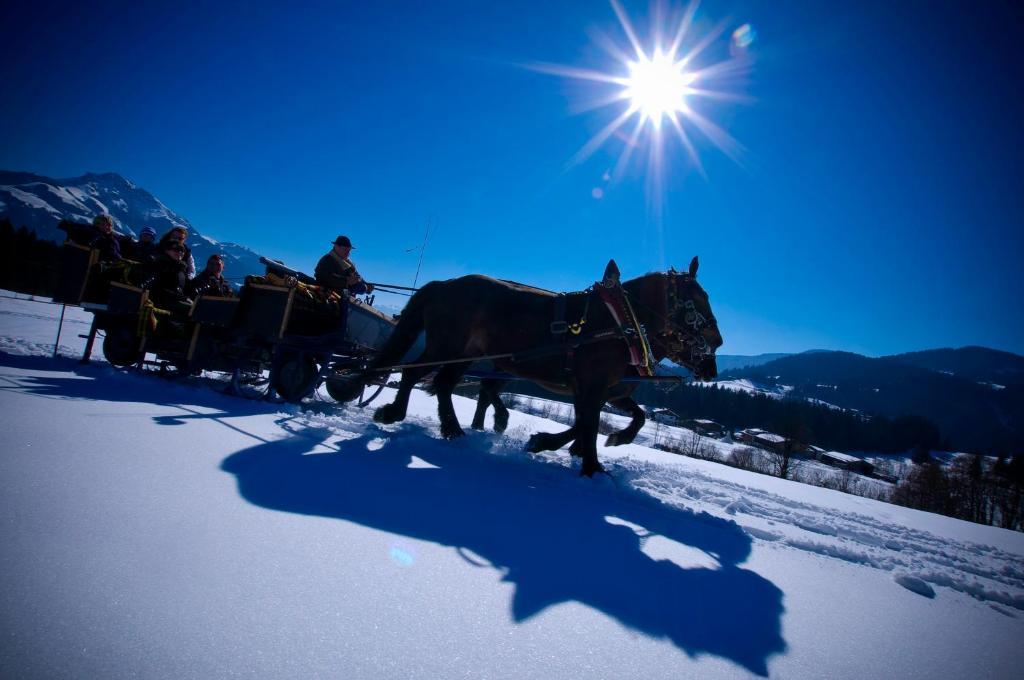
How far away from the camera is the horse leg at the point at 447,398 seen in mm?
4117

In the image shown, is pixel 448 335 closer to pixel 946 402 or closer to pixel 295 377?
pixel 295 377

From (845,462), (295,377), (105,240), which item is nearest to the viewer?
(295,377)

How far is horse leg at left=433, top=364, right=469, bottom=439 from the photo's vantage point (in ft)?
13.5

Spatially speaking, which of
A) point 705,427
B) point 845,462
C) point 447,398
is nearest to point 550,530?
point 447,398

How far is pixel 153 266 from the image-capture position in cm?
595

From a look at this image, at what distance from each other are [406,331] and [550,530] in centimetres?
332

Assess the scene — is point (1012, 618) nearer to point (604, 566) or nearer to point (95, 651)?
point (604, 566)

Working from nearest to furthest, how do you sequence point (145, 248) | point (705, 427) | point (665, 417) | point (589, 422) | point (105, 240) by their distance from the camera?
point (589, 422), point (105, 240), point (145, 248), point (705, 427), point (665, 417)

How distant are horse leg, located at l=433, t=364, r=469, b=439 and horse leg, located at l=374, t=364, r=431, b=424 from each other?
0.26 metres

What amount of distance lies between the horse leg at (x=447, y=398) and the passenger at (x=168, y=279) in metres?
4.72

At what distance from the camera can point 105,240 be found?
6535mm

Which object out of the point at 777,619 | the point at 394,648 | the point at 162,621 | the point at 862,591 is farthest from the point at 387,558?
the point at 862,591

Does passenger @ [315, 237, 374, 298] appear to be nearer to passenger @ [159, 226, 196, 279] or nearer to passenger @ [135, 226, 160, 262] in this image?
passenger @ [159, 226, 196, 279]

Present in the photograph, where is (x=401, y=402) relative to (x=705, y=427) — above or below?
above
